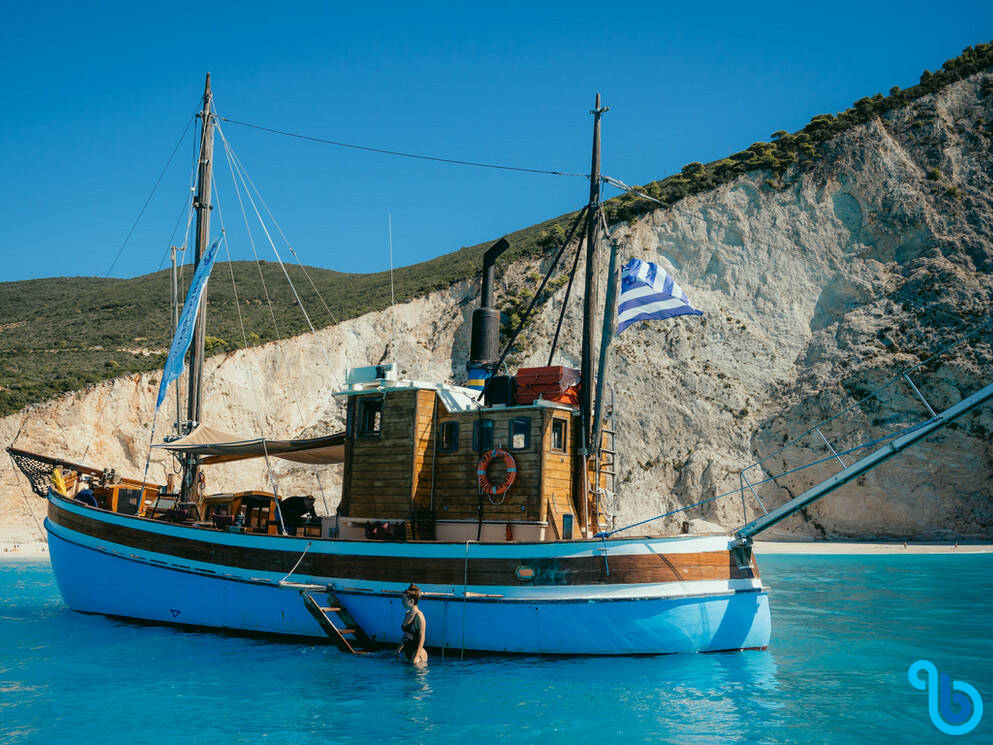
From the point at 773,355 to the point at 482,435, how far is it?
36391 millimetres

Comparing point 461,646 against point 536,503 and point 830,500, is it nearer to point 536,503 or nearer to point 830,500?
point 536,503

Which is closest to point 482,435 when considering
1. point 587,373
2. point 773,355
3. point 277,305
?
point 587,373

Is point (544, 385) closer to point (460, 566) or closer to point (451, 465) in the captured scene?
point (451, 465)

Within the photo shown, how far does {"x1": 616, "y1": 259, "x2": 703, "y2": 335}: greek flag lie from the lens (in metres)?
14.9

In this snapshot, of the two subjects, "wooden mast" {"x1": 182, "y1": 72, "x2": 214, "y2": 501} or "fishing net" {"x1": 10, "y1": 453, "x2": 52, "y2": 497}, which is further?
"fishing net" {"x1": 10, "y1": 453, "x2": 52, "y2": 497}

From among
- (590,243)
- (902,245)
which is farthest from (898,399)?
(590,243)

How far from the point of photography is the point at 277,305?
7481cm

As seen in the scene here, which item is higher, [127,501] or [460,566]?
[127,501]

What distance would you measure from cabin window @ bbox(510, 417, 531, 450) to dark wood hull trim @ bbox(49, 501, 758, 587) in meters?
2.37

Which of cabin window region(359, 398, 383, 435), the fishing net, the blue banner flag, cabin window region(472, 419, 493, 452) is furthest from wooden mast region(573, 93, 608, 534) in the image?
the fishing net

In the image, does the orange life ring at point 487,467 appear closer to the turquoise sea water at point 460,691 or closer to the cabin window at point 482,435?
the cabin window at point 482,435

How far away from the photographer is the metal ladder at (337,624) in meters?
13.9

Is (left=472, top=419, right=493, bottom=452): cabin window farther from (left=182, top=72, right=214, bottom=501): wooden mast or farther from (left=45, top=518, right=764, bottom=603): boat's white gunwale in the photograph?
(left=182, top=72, right=214, bottom=501): wooden mast

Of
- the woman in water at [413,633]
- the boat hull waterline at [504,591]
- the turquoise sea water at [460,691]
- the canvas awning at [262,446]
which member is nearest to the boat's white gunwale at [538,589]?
the boat hull waterline at [504,591]
